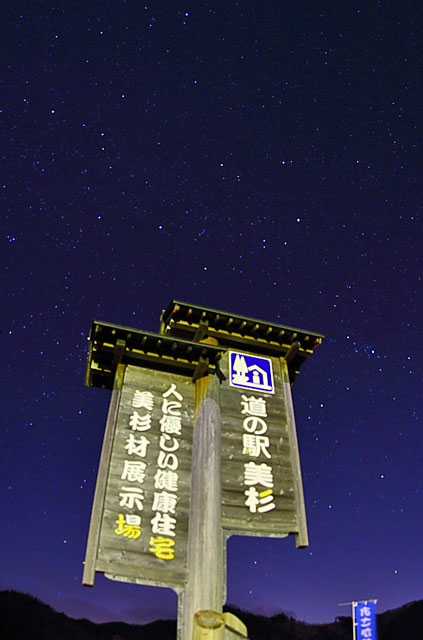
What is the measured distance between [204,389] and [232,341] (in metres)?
1.90

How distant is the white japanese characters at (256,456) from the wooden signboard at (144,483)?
1274 millimetres

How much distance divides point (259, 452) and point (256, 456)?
0.13 metres

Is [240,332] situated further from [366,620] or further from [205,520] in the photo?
[366,620]

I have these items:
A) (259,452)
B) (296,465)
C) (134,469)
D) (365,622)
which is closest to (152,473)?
(134,469)

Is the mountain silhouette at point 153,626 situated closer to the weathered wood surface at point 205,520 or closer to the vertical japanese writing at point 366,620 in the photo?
the vertical japanese writing at point 366,620

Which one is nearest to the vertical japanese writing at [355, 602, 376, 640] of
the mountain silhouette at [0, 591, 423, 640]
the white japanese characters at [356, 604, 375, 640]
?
the white japanese characters at [356, 604, 375, 640]

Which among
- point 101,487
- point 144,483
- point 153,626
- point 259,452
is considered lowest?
point 101,487

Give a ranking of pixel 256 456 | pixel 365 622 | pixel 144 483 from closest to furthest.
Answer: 1. pixel 144 483
2. pixel 256 456
3. pixel 365 622

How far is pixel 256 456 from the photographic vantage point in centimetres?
1223

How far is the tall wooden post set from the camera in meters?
10.1

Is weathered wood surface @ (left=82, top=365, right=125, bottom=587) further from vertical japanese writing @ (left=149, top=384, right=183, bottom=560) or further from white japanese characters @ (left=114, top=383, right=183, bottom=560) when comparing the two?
vertical japanese writing @ (left=149, top=384, right=183, bottom=560)

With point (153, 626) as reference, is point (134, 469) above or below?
below

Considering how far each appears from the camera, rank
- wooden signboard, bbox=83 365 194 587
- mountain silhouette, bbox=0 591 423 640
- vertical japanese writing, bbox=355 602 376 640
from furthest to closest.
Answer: mountain silhouette, bbox=0 591 423 640, vertical japanese writing, bbox=355 602 376 640, wooden signboard, bbox=83 365 194 587

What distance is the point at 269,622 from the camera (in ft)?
231
